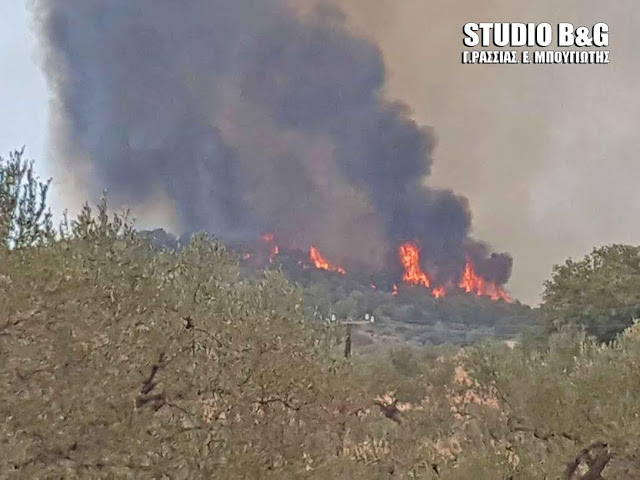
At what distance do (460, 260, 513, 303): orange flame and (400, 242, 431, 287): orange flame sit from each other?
5.05 meters

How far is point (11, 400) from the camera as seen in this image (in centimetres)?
912

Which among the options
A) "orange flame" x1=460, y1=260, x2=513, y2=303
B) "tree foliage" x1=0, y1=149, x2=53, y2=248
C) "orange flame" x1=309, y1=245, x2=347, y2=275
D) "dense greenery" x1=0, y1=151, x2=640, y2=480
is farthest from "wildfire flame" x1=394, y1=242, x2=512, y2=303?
"tree foliage" x1=0, y1=149, x2=53, y2=248

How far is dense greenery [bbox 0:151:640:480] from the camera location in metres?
9.76

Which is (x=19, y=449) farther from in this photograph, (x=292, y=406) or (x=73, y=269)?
(x=292, y=406)

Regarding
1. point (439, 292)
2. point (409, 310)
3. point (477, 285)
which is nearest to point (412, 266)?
point (439, 292)

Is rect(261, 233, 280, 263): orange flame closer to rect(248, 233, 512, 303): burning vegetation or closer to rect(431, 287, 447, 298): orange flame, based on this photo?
rect(248, 233, 512, 303): burning vegetation

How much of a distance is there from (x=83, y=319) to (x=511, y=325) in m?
61.9

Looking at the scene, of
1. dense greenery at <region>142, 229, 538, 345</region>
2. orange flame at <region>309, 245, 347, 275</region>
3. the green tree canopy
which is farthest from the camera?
orange flame at <region>309, 245, 347, 275</region>

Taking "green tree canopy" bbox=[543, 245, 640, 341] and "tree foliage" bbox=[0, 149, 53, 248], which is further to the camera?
"green tree canopy" bbox=[543, 245, 640, 341]

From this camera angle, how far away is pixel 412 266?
9938 centimetres

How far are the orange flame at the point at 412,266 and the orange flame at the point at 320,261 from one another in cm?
1128

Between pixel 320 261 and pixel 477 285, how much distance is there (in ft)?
71.4

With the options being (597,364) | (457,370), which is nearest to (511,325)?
(457,370)

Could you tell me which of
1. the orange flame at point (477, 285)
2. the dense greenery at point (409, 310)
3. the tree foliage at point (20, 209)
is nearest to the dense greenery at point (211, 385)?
the tree foliage at point (20, 209)
